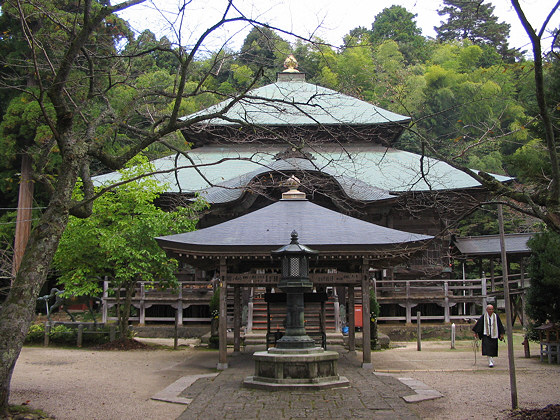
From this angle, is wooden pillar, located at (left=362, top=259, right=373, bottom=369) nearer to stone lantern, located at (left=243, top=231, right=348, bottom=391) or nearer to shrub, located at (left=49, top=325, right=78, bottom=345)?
stone lantern, located at (left=243, top=231, right=348, bottom=391)

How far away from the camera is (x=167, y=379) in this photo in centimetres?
1062

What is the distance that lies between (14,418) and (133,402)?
2.16 m

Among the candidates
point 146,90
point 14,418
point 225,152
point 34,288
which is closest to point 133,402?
point 14,418

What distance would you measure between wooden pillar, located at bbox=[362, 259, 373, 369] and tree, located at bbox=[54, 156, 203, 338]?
20.2ft

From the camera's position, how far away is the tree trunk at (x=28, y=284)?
6.41 metres

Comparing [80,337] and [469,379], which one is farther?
[80,337]

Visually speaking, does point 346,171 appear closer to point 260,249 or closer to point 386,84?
point 260,249

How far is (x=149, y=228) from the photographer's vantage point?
51.0 ft

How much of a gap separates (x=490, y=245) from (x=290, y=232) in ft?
43.0

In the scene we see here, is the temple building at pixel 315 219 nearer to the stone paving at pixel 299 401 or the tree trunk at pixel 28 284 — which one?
the tree trunk at pixel 28 284

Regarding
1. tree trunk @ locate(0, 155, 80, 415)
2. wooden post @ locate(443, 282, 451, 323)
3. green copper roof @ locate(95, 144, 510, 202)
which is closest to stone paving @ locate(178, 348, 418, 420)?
tree trunk @ locate(0, 155, 80, 415)

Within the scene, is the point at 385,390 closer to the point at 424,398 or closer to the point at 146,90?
Result: the point at 424,398

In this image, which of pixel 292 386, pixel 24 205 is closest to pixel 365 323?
pixel 292 386

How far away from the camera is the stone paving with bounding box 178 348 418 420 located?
7.21 m
